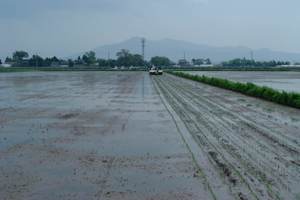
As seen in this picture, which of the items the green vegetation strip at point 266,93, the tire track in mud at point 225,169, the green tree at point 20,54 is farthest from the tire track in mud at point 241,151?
the green tree at point 20,54

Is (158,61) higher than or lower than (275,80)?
higher

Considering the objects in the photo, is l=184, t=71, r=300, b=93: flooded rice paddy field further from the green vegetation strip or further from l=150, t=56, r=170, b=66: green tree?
l=150, t=56, r=170, b=66: green tree

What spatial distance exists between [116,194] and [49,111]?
24.7 ft

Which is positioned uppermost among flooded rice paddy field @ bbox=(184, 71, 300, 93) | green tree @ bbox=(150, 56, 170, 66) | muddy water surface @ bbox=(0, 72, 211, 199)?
green tree @ bbox=(150, 56, 170, 66)

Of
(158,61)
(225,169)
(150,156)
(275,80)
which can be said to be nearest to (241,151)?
(225,169)

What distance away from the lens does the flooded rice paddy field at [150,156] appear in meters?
4.16

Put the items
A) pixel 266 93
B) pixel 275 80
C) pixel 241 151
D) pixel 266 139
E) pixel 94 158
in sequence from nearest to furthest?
pixel 94 158
pixel 241 151
pixel 266 139
pixel 266 93
pixel 275 80

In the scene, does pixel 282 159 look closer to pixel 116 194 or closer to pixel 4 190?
pixel 116 194

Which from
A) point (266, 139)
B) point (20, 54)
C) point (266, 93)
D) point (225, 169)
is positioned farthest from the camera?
point (20, 54)

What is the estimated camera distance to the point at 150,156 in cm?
561

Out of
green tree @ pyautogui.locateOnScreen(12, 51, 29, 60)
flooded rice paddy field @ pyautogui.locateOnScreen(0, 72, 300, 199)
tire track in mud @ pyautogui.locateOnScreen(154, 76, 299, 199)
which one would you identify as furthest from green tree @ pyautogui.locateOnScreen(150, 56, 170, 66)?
flooded rice paddy field @ pyautogui.locateOnScreen(0, 72, 300, 199)

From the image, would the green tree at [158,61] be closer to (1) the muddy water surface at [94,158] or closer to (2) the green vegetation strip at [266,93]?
(2) the green vegetation strip at [266,93]

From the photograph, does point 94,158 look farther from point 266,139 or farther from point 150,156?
point 266,139

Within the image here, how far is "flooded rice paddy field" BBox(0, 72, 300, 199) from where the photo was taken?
13.6 feet
